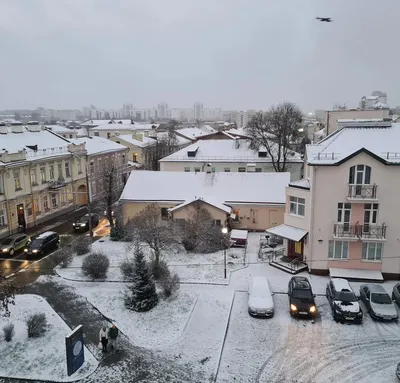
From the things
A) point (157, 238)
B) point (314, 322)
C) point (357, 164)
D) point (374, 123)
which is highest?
point (374, 123)

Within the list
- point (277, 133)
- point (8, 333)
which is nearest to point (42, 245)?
point (8, 333)

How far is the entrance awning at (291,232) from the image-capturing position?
77.9 ft

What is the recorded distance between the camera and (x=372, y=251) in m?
22.8

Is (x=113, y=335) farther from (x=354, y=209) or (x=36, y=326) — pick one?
(x=354, y=209)

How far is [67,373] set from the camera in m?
14.1

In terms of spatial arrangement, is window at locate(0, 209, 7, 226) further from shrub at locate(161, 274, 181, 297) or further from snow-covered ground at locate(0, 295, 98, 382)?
shrub at locate(161, 274, 181, 297)

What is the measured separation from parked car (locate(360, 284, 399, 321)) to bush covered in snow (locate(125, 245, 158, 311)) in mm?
10448

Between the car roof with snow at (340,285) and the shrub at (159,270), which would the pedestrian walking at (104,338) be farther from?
the car roof with snow at (340,285)

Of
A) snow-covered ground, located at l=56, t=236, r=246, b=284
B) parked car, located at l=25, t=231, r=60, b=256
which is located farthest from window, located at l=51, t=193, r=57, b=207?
snow-covered ground, located at l=56, t=236, r=246, b=284

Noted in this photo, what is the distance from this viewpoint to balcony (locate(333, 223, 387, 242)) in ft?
72.6

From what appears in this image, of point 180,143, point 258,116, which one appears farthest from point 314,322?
point 180,143

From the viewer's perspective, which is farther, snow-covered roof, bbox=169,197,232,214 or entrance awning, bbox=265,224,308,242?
snow-covered roof, bbox=169,197,232,214

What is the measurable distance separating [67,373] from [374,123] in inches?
893

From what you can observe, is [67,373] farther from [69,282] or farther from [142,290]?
[69,282]
